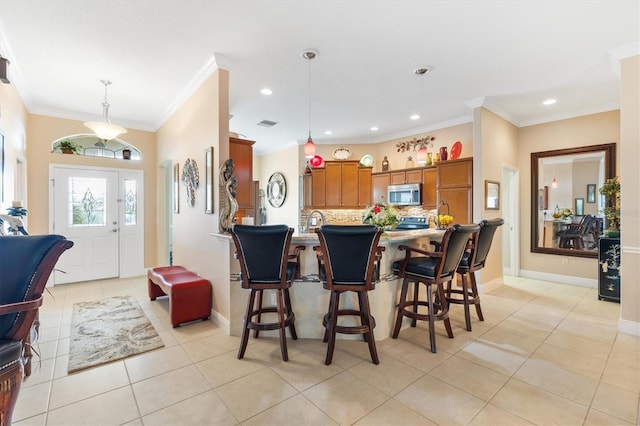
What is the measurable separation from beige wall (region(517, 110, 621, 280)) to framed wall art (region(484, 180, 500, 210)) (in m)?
1.04

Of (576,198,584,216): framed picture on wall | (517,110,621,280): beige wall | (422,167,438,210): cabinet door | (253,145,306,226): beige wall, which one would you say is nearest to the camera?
(517,110,621,280): beige wall

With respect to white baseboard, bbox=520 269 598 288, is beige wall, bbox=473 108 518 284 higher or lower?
higher

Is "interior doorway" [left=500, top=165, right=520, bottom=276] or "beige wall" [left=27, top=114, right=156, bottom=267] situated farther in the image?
"interior doorway" [left=500, top=165, right=520, bottom=276]

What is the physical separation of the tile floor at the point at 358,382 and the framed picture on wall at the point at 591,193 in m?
2.48

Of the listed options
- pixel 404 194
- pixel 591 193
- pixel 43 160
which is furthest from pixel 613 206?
pixel 43 160

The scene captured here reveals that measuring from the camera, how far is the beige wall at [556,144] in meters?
4.60

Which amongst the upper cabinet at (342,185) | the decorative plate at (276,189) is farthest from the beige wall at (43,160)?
the upper cabinet at (342,185)

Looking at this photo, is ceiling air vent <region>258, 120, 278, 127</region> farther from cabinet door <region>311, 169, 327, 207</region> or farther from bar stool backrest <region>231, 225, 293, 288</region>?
bar stool backrest <region>231, 225, 293, 288</region>

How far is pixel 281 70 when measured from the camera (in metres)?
3.41

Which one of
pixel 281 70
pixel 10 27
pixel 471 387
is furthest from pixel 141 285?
pixel 471 387

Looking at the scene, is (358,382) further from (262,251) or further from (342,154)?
(342,154)

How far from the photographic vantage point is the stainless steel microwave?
552 centimetres

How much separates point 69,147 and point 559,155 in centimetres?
826

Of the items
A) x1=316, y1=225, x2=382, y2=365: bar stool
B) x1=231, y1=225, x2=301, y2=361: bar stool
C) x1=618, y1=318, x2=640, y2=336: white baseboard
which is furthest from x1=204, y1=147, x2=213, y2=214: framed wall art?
x1=618, y1=318, x2=640, y2=336: white baseboard
